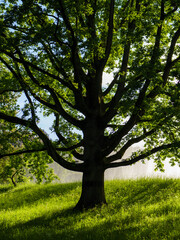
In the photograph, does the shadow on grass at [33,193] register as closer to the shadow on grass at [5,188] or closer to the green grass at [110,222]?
the shadow on grass at [5,188]

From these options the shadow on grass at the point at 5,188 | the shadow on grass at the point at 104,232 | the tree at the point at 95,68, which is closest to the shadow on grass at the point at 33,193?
the shadow on grass at the point at 5,188

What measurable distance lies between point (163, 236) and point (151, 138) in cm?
839

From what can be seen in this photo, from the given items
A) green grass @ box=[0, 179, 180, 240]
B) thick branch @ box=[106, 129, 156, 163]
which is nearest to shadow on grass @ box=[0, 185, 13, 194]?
green grass @ box=[0, 179, 180, 240]

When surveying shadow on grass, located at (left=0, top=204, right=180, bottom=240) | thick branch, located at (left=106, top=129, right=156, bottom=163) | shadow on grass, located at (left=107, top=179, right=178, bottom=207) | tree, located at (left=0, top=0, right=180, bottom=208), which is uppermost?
tree, located at (left=0, top=0, right=180, bottom=208)

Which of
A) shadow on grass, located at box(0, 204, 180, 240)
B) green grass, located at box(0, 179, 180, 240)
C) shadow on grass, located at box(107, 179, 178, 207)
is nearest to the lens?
shadow on grass, located at box(0, 204, 180, 240)

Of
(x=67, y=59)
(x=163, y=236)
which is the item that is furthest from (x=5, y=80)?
(x=163, y=236)

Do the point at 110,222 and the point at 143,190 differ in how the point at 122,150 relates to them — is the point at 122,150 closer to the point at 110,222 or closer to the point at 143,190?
the point at 110,222

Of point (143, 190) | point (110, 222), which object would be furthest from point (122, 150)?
point (143, 190)

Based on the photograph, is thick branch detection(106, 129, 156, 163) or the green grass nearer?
the green grass

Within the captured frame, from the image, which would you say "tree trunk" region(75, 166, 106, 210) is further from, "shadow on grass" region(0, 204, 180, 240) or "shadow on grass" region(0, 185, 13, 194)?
"shadow on grass" region(0, 185, 13, 194)

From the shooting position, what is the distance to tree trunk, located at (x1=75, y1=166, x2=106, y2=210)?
12203mm

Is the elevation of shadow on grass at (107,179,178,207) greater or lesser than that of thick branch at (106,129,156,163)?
lesser

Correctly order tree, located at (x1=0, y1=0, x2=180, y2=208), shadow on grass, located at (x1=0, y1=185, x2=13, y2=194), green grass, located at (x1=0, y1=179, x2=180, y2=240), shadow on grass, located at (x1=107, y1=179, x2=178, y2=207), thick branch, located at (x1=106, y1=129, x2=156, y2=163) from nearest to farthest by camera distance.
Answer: green grass, located at (x1=0, y1=179, x2=180, y2=240) < tree, located at (x1=0, y1=0, x2=180, y2=208) < thick branch, located at (x1=106, y1=129, x2=156, y2=163) < shadow on grass, located at (x1=107, y1=179, x2=178, y2=207) < shadow on grass, located at (x1=0, y1=185, x2=13, y2=194)

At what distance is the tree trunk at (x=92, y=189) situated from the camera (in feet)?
40.0
